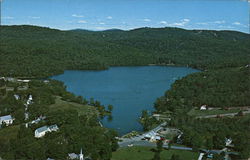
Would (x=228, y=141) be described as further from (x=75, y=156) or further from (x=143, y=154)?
(x=75, y=156)

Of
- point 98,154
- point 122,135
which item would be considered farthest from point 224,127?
point 98,154

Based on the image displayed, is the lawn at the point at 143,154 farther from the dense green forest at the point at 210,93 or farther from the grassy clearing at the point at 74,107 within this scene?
the dense green forest at the point at 210,93

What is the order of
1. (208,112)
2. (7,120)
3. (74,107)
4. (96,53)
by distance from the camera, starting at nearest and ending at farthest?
(7,120), (208,112), (74,107), (96,53)

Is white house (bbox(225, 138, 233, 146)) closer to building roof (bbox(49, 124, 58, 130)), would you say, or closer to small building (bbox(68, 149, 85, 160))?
small building (bbox(68, 149, 85, 160))

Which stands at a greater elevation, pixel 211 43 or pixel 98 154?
pixel 211 43

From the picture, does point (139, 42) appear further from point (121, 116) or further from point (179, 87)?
point (121, 116)

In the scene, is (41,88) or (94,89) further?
(94,89)

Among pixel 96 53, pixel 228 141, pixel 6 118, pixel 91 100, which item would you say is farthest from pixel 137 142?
pixel 96 53
